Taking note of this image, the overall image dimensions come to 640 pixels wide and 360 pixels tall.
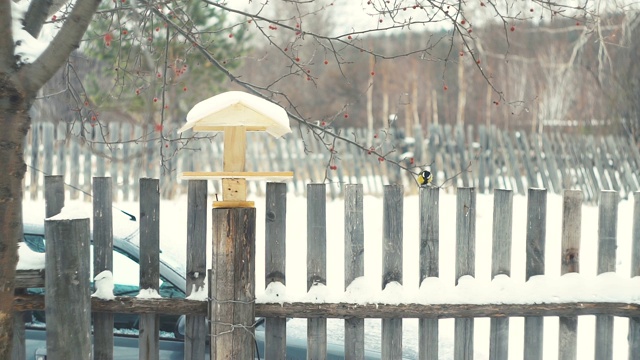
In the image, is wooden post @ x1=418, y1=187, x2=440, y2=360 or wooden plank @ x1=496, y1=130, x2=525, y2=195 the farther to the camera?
wooden plank @ x1=496, y1=130, x2=525, y2=195

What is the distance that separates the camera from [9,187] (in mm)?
2979

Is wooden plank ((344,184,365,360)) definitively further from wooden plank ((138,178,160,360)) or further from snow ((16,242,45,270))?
snow ((16,242,45,270))

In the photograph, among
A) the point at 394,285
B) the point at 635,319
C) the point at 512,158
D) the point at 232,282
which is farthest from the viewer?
the point at 512,158

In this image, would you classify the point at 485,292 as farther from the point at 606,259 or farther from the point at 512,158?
the point at 512,158

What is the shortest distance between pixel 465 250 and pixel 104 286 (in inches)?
68.1

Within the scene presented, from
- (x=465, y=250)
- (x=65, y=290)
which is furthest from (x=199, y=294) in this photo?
(x=465, y=250)

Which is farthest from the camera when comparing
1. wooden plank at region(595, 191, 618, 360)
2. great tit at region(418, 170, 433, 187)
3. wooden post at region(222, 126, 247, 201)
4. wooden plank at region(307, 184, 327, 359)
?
great tit at region(418, 170, 433, 187)

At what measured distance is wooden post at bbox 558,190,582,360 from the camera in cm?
355

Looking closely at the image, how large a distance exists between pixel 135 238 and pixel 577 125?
19.5 metres

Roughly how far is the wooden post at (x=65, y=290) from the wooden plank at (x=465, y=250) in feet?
5.73

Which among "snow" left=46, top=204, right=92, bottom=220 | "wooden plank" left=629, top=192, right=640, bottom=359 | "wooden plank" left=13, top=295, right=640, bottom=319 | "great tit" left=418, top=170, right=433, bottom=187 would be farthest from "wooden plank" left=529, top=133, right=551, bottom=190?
"snow" left=46, top=204, right=92, bottom=220

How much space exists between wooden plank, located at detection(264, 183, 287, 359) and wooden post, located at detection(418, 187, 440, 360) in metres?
0.66

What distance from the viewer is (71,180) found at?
14.8m

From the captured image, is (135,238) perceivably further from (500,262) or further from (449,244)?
(449,244)
